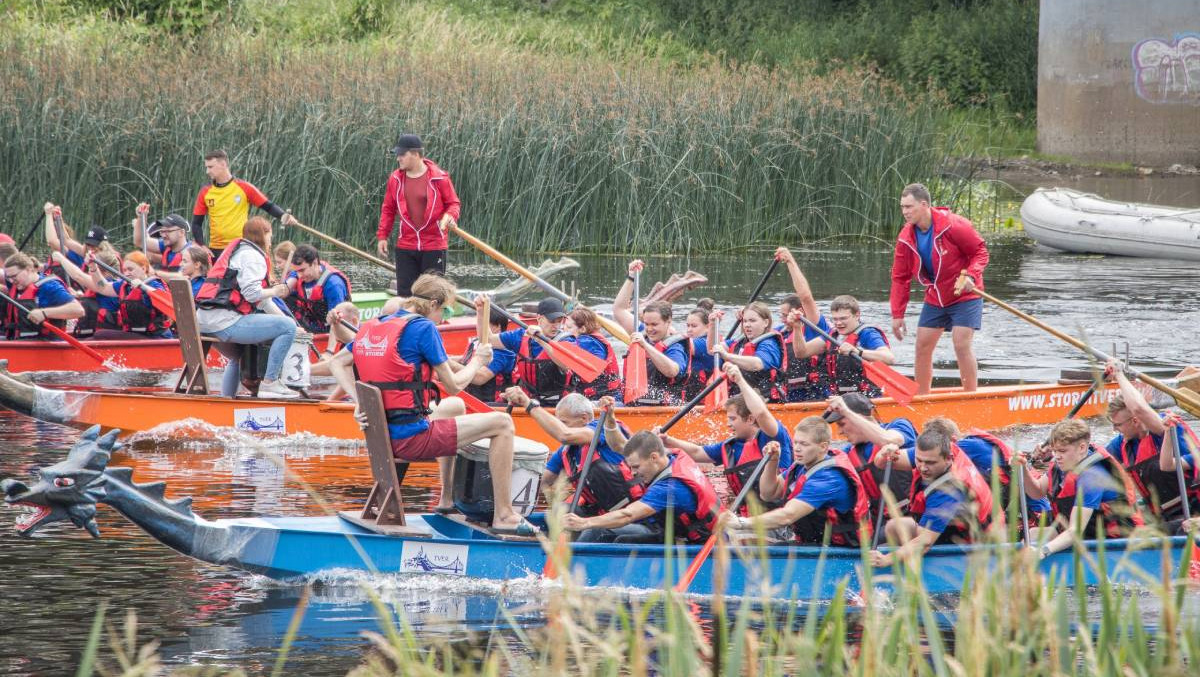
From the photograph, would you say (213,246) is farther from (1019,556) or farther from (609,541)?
(1019,556)

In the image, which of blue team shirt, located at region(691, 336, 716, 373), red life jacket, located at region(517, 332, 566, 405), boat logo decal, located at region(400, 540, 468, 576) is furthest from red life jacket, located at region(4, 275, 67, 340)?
boat logo decal, located at region(400, 540, 468, 576)

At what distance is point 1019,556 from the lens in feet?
12.3

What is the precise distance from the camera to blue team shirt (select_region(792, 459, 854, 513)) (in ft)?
24.4

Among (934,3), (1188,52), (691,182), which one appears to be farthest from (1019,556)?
(934,3)

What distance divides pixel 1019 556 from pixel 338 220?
52.8ft

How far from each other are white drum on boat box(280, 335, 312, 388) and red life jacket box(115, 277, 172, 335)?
246 cm

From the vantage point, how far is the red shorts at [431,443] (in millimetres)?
7914

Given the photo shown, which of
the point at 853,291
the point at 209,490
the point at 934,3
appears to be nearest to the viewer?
the point at 209,490

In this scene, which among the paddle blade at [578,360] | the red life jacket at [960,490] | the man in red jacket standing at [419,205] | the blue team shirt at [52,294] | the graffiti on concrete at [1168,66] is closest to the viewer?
the red life jacket at [960,490]

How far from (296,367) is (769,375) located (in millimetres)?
3449

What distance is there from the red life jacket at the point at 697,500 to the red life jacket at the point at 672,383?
3.43 m

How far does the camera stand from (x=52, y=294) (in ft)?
43.1

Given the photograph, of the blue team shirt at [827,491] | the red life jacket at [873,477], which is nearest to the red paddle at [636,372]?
the red life jacket at [873,477]

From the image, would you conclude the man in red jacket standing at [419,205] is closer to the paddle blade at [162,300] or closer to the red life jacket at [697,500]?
the paddle blade at [162,300]
